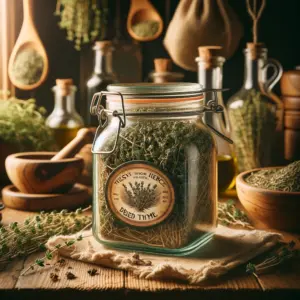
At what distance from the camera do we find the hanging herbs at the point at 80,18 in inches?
74.1

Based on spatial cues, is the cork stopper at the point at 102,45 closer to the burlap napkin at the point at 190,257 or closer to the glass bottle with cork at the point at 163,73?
the glass bottle with cork at the point at 163,73

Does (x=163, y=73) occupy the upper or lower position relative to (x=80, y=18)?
lower

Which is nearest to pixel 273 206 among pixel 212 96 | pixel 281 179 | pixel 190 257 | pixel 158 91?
pixel 281 179

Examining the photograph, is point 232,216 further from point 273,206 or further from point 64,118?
point 64,118

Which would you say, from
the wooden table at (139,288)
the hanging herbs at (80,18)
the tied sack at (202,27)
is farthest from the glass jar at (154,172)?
the hanging herbs at (80,18)

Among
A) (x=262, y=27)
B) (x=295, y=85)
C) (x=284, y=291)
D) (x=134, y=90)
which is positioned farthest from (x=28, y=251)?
(x=262, y=27)

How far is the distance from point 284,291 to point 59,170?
641 mm

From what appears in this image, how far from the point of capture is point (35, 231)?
1.18 m

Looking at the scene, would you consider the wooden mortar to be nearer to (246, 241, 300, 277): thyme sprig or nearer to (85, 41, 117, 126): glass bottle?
(85, 41, 117, 126): glass bottle

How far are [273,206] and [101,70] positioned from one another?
81 centimetres

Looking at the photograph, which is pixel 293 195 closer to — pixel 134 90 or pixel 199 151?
pixel 199 151

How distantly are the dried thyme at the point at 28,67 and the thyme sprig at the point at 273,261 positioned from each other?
998 millimetres

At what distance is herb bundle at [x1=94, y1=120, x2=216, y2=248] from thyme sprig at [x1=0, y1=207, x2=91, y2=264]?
13 cm

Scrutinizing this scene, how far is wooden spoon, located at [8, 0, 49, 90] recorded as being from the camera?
6.08 ft
